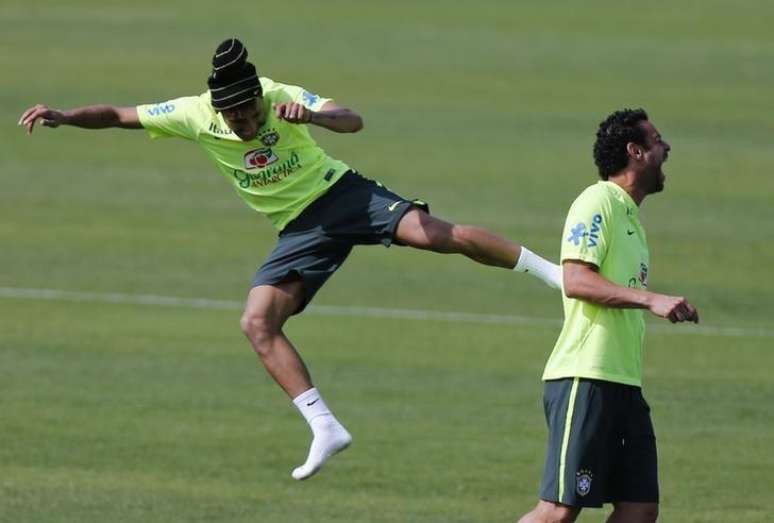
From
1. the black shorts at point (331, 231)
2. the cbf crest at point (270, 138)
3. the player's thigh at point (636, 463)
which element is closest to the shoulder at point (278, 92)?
the cbf crest at point (270, 138)

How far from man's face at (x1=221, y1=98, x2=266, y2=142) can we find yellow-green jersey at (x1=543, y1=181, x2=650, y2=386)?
2717mm

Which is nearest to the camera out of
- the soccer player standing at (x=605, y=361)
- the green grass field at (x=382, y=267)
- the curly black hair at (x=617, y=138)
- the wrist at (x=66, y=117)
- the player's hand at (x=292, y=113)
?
the soccer player standing at (x=605, y=361)

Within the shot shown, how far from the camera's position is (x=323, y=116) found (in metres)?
11.3

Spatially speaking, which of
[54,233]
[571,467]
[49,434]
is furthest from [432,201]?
[571,467]

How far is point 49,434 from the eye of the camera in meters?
16.4

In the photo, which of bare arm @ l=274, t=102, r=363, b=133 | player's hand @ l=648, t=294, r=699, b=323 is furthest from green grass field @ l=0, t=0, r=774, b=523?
player's hand @ l=648, t=294, r=699, b=323

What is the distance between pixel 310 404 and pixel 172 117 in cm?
230

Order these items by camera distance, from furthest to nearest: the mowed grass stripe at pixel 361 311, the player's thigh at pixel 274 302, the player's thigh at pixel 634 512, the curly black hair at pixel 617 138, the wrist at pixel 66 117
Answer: the mowed grass stripe at pixel 361 311 → the player's thigh at pixel 274 302 → the wrist at pixel 66 117 → the curly black hair at pixel 617 138 → the player's thigh at pixel 634 512

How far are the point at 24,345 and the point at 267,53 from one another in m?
11.1

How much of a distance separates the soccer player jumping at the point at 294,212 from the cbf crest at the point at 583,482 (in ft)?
8.02

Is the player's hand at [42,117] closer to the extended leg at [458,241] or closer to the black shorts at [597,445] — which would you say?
the extended leg at [458,241]

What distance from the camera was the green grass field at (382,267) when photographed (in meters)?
15.4

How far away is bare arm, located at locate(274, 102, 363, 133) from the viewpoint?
11008mm

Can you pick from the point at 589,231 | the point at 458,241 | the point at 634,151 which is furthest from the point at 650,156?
the point at 458,241
